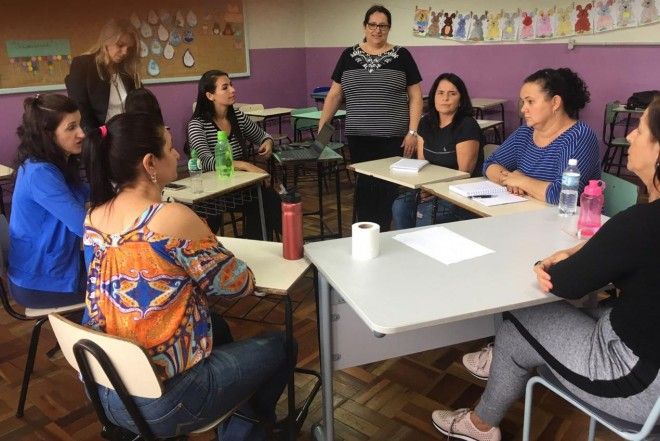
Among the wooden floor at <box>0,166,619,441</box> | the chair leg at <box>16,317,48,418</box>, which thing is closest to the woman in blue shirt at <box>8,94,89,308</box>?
the chair leg at <box>16,317,48,418</box>

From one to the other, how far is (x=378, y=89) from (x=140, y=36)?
342 cm

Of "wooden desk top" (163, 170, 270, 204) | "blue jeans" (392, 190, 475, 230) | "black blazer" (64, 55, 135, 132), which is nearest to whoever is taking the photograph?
"wooden desk top" (163, 170, 270, 204)

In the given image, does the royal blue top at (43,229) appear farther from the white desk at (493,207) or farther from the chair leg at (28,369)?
the white desk at (493,207)

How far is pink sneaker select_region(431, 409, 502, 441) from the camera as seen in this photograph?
1.76 metres

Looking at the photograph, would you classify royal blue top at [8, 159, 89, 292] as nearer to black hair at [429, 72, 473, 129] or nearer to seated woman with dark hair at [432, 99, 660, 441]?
seated woman with dark hair at [432, 99, 660, 441]

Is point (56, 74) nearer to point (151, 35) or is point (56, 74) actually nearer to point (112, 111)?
point (151, 35)

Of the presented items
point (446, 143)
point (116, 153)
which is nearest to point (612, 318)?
point (116, 153)

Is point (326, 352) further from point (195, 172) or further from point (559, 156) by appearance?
point (195, 172)

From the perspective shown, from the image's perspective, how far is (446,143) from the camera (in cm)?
290

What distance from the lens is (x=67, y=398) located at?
2.12 meters

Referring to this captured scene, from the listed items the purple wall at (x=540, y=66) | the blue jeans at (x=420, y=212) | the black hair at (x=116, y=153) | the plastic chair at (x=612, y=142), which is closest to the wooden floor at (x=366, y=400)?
the blue jeans at (x=420, y=212)

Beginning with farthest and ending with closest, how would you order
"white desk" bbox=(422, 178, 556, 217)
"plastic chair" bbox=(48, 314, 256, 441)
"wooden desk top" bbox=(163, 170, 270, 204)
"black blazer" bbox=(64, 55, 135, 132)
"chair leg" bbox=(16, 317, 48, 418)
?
"black blazer" bbox=(64, 55, 135, 132)
"wooden desk top" bbox=(163, 170, 270, 204)
"white desk" bbox=(422, 178, 556, 217)
"chair leg" bbox=(16, 317, 48, 418)
"plastic chair" bbox=(48, 314, 256, 441)

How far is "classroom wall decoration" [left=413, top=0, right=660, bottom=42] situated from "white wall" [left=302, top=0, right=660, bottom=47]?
0.05 meters

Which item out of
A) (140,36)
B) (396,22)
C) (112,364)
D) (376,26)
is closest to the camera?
(112,364)
